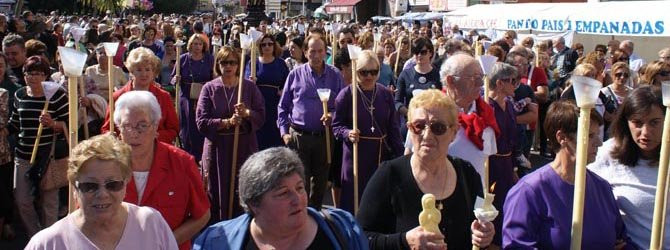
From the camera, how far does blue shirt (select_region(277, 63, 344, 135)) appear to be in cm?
654

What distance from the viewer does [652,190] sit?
10.8ft

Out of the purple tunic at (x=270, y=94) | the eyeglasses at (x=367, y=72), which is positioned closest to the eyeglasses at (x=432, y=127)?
the eyeglasses at (x=367, y=72)

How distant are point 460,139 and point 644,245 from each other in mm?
1291

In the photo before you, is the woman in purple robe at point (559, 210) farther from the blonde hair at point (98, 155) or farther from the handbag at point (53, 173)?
the handbag at point (53, 173)

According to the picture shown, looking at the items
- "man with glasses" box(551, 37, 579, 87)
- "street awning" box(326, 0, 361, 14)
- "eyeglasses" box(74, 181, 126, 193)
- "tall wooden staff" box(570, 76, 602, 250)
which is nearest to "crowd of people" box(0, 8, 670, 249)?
"eyeglasses" box(74, 181, 126, 193)

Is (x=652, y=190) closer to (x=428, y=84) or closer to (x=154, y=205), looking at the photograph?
(x=154, y=205)

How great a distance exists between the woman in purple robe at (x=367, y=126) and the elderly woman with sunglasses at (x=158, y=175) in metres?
2.25

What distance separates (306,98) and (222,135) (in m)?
0.91

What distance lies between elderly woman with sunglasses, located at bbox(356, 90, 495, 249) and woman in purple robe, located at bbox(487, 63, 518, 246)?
1365mm

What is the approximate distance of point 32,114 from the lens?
18.6ft

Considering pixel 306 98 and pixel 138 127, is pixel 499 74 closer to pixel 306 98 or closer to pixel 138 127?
pixel 306 98

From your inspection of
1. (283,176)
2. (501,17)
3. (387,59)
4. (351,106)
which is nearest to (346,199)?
(351,106)

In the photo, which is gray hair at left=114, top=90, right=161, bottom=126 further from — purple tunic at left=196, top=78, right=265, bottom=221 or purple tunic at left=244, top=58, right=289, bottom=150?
purple tunic at left=244, top=58, right=289, bottom=150

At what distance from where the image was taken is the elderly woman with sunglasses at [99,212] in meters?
2.79
